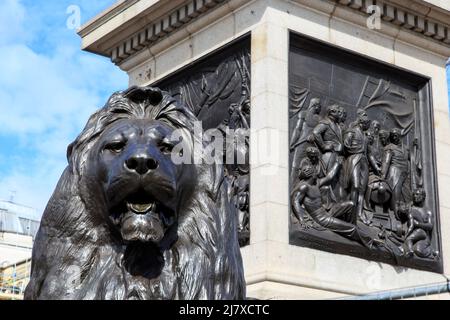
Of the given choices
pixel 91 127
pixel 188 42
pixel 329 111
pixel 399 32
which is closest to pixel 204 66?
pixel 188 42

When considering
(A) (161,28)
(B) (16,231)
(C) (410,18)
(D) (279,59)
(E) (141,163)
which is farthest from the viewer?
(B) (16,231)

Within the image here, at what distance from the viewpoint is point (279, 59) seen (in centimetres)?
1270

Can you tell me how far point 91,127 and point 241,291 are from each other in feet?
3.29

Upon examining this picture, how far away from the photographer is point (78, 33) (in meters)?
15.8

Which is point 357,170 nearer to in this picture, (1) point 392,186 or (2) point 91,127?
(1) point 392,186

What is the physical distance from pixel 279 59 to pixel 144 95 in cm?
833

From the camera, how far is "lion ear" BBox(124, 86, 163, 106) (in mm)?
4477

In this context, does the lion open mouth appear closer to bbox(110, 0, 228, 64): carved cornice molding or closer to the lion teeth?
the lion teeth

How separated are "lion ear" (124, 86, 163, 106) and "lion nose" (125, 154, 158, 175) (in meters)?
0.56

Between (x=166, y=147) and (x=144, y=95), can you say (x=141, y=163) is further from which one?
(x=144, y=95)

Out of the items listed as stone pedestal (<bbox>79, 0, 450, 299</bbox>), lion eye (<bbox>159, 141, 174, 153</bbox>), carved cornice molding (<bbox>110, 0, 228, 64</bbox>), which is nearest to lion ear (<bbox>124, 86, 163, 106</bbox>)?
lion eye (<bbox>159, 141, 174, 153</bbox>)

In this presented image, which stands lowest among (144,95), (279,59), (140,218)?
(140,218)

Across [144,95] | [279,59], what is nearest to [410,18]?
[279,59]
